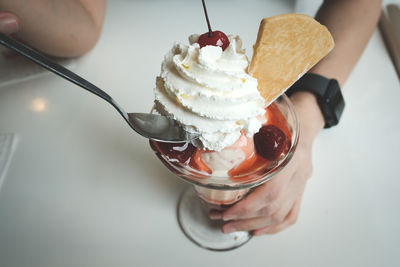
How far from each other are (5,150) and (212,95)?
88 cm

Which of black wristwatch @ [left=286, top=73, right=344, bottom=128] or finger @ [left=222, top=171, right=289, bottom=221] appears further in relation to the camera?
black wristwatch @ [left=286, top=73, right=344, bottom=128]

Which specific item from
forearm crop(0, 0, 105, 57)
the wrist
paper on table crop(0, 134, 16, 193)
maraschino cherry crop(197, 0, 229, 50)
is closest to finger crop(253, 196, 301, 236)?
the wrist

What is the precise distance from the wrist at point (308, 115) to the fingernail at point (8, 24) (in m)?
0.99

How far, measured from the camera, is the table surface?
35.5 inches

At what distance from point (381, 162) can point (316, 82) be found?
37cm

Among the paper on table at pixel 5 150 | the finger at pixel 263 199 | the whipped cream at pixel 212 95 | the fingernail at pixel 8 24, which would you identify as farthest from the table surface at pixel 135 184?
the whipped cream at pixel 212 95

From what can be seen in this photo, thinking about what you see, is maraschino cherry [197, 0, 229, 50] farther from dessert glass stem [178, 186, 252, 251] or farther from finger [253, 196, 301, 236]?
finger [253, 196, 301, 236]

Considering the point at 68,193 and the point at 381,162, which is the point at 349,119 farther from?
the point at 68,193

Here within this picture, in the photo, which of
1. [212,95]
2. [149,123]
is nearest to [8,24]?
[149,123]

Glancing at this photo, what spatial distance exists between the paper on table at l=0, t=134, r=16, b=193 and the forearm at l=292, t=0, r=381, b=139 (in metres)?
1.06

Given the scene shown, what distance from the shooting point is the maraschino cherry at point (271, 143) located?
2.26 feet

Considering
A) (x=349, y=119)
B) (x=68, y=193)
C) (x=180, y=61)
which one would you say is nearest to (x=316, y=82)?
(x=349, y=119)

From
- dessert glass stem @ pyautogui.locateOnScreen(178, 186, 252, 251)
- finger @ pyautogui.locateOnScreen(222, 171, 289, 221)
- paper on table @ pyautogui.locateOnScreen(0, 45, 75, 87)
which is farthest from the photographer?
paper on table @ pyautogui.locateOnScreen(0, 45, 75, 87)

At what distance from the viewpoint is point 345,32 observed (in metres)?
1.19
